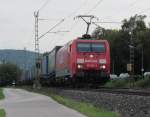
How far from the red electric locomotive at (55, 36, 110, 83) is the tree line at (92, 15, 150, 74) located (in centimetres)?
5067

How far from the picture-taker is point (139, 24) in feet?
412

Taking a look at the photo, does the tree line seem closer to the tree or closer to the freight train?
the freight train

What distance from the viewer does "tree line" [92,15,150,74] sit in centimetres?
9944

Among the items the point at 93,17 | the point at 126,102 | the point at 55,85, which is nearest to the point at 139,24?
the point at 55,85

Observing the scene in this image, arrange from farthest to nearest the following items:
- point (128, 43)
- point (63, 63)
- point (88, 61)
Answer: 1. point (128, 43)
2. point (63, 63)
3. point (88, 61)

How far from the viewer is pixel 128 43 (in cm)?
11656

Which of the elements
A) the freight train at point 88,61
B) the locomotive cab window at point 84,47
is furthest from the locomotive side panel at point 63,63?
the locomotive cab window at point 84,47

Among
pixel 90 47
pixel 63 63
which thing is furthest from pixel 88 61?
pixel 63 63

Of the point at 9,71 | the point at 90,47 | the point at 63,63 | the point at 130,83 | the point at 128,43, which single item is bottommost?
the point at 130,83

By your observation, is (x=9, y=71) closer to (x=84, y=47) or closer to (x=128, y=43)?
(x=128, y=43)

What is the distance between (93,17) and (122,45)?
69966mm

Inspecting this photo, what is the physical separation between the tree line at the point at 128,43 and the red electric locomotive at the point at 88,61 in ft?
166

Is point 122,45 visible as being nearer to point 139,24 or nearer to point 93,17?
point 139,24

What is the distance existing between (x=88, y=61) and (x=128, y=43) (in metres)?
76.4
